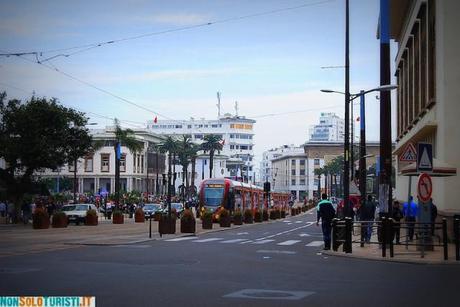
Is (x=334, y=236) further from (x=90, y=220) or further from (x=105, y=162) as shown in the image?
(x=105, y=162)

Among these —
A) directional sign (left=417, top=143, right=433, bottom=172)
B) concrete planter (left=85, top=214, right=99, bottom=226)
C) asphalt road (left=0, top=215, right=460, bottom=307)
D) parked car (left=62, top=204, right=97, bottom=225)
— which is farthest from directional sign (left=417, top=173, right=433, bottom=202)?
parked car (left=62, top=204, right=97, bottom=225)

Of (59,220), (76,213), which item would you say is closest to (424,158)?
(59,220)

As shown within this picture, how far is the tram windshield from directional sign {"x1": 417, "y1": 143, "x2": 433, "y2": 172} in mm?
32489

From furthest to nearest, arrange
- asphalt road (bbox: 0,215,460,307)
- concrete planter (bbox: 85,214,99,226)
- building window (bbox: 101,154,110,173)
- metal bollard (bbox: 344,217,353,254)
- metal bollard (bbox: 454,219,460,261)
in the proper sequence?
building window (bbox: 101,154,110,173), concrete planter (bbox: 85,214,99,226), metal bollard (bbox: 344,217,353,254), metal bollard (bbox: 454,219,460,261), asphalt road (bbox: 0,215,460,307)

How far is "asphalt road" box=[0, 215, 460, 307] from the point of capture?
11156 mm

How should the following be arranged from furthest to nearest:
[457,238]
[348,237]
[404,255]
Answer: [348,237], [404,255], [457,238]

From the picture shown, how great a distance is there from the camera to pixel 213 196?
174ft

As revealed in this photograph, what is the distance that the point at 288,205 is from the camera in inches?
4471

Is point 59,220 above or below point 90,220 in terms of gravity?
above

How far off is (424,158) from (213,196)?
3301 centimetres

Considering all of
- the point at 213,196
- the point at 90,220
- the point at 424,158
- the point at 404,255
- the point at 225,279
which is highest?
the point at 424,158

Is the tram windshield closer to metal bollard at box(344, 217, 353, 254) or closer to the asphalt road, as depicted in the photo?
metal bollard at box(344, 217, 353, 254)

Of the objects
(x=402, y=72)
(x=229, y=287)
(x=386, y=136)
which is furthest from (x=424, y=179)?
(x=402, y=72)

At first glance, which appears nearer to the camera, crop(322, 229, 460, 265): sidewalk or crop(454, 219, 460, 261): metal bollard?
crop(454, 219, 460, 261): metal bollard
